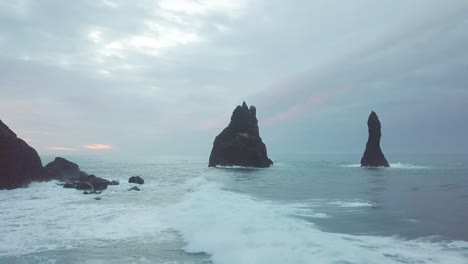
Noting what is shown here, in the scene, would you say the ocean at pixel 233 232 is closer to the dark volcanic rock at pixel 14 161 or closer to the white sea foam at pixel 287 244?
the white sea foam at pixel 287 244

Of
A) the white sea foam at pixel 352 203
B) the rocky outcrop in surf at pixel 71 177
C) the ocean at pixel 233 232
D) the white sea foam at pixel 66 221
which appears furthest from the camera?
the rocky outcrop in surf at pixel 71 177

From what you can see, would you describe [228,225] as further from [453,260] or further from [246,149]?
[246,149]

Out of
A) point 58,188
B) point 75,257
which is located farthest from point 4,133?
point 75,257

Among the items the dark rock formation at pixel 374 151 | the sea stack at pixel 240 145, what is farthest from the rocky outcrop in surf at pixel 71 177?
the dark rock formation at pixel 374 151

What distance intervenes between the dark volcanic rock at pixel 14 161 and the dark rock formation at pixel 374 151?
87.0 metres

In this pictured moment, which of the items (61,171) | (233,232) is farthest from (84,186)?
(233,232)

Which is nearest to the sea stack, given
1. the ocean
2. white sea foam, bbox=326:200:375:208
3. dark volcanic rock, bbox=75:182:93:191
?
dark volcanic rock, bbox=75:182:93:191

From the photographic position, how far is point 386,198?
33062 millimetres

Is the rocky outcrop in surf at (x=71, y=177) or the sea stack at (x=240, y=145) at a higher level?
the sea stack at (x=240, y=145)

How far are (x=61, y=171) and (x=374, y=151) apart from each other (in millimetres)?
83214

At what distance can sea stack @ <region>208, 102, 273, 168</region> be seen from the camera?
107188 mm

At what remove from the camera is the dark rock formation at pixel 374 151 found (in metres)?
103

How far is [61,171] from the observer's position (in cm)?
5681

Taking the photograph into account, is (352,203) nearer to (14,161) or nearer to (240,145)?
(14,161)
